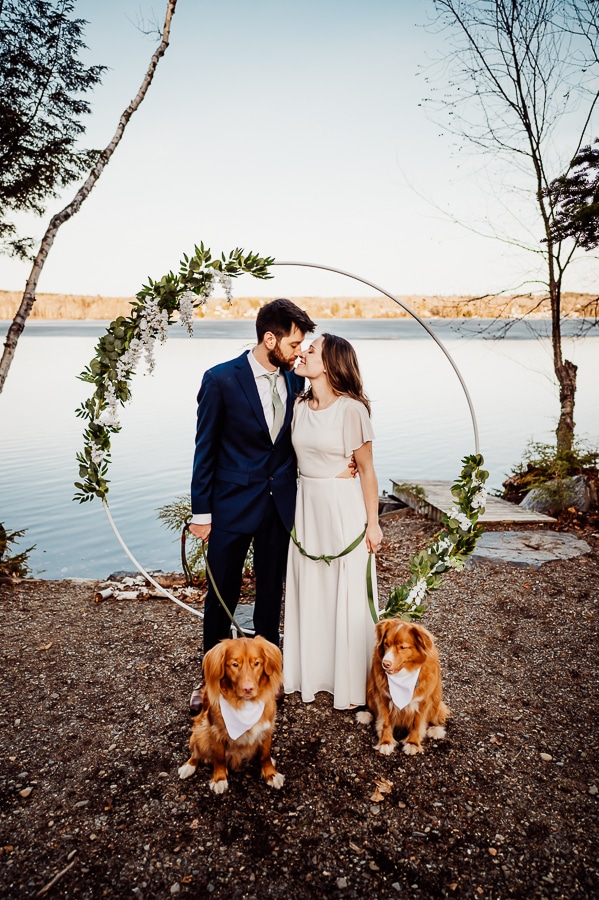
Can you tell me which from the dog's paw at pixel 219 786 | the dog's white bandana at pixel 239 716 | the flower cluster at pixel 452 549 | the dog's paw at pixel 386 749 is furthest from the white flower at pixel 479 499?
the dog's paw at pixel 219 786

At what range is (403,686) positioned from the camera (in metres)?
3.57

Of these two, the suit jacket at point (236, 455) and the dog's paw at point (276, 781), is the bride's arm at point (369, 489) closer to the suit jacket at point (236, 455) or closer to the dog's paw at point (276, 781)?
the suit jacket at point (236, 455)

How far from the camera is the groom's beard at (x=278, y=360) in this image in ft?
12.6

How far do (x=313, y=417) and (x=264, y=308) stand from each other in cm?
79

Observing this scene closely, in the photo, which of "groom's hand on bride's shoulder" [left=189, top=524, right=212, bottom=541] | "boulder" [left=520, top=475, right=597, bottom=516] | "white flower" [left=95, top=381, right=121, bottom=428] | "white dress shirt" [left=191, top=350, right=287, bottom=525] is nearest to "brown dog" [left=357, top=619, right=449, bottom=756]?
"groom's hand on bride's shoulder" [left=189, top=524, right=212, bottom=541]

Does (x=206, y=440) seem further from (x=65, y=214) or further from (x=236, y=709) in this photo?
(x=65, y=214)

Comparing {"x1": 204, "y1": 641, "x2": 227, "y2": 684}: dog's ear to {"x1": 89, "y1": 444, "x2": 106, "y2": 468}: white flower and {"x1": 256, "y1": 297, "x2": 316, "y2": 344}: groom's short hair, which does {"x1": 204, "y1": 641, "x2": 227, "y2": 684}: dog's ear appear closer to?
{"x1": 256, "y1": 297, "x2": 316, "y2": 344}: groom's short hair

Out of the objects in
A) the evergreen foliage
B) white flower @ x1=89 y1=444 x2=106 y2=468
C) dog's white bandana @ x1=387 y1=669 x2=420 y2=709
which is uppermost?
the evergreen foliage

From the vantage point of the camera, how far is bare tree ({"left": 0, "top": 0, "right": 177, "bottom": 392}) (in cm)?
725

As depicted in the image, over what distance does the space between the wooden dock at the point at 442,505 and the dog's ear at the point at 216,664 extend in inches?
197

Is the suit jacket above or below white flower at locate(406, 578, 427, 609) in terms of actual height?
above

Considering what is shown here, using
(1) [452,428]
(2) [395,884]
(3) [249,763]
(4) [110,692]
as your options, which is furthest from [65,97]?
(1) [452,428]

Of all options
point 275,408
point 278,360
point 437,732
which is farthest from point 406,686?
point 278,360

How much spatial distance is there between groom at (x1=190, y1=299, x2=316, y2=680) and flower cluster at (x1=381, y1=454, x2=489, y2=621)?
1.05m
